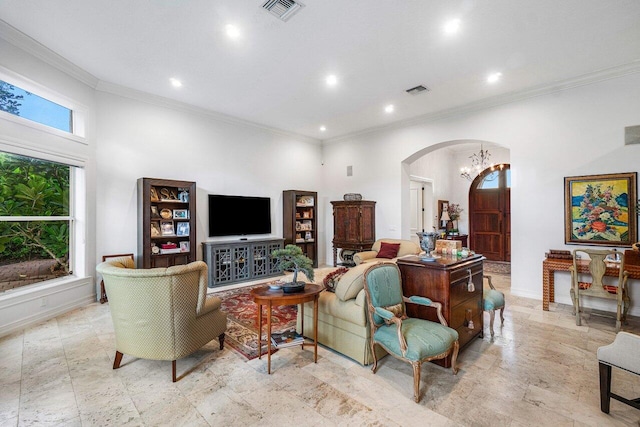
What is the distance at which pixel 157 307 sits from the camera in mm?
2441

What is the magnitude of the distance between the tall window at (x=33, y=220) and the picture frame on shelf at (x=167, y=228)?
4.12 ft

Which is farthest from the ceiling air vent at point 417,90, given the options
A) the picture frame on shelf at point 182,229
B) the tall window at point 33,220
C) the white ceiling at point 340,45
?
the tall window at point 33,220

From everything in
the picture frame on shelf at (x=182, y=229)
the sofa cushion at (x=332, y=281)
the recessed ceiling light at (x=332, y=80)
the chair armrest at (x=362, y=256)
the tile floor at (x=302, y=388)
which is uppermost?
the recessed ceiling light at (x=332, y=80)

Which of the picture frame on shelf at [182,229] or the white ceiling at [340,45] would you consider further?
the picture frame on shelf at [182,229]

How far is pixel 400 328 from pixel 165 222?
184 inches

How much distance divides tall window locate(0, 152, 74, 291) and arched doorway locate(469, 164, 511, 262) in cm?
977

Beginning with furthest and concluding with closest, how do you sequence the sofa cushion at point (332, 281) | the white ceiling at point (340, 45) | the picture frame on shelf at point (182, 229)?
the picture frame on shelf at point (182, 229) → the sofa cushion at point (332, 281) → the white ceiling at point (340, 45)

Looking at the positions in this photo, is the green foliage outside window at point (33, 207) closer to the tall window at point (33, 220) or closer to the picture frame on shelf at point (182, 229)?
A: the tall window at point (33, 220)

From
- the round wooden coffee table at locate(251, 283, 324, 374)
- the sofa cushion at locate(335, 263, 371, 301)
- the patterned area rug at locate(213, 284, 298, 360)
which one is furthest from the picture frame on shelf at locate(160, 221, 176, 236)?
the sofa cushion at locate(335, 263, 371, 301)

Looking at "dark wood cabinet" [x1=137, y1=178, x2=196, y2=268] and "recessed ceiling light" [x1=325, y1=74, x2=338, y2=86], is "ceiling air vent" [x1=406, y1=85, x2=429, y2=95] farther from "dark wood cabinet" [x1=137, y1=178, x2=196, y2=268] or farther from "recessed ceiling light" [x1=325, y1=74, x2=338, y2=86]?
"dark wood cabinet" [x1=137, y1=178, x2=196, y2=268]

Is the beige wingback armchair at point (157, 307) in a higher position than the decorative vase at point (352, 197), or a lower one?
lower

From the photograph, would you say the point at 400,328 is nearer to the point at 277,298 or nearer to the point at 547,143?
the point at 277,298

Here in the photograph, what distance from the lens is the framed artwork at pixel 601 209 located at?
4141 millimetres

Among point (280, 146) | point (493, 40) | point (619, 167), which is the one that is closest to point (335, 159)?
point (280, 146)
